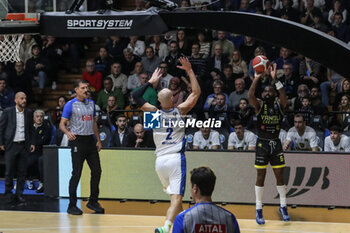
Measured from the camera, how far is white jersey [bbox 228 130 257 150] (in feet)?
41.8

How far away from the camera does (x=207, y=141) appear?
42.3ft

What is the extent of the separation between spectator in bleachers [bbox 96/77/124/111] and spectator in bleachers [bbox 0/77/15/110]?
2208 mm

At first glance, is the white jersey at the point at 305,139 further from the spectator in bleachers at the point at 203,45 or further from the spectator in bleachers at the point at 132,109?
the spectator in bleachers at the point at 203,45

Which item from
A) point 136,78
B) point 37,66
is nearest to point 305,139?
point 136,78

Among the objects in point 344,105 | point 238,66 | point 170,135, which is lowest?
point 170,135

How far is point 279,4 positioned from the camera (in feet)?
52.9

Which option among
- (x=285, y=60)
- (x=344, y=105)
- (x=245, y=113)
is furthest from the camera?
(x=285, y=60)

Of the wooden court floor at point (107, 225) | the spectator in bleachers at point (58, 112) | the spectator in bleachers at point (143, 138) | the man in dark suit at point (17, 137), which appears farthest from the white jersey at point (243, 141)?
the spectator in bleachers at point (58, 112)

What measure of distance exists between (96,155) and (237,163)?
101 inches

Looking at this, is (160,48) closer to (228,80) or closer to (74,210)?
(228,80)

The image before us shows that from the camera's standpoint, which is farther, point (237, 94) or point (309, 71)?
point (309, 71)

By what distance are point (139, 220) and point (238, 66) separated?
5.66 m

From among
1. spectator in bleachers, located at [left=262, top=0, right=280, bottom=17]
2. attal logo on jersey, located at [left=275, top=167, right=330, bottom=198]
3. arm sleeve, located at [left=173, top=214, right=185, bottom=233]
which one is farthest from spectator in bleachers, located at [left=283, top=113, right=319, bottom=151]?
arm sleeve, located at [left=173, top=214, right=185, bottom=233]

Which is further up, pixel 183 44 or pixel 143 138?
pixel 183 44
